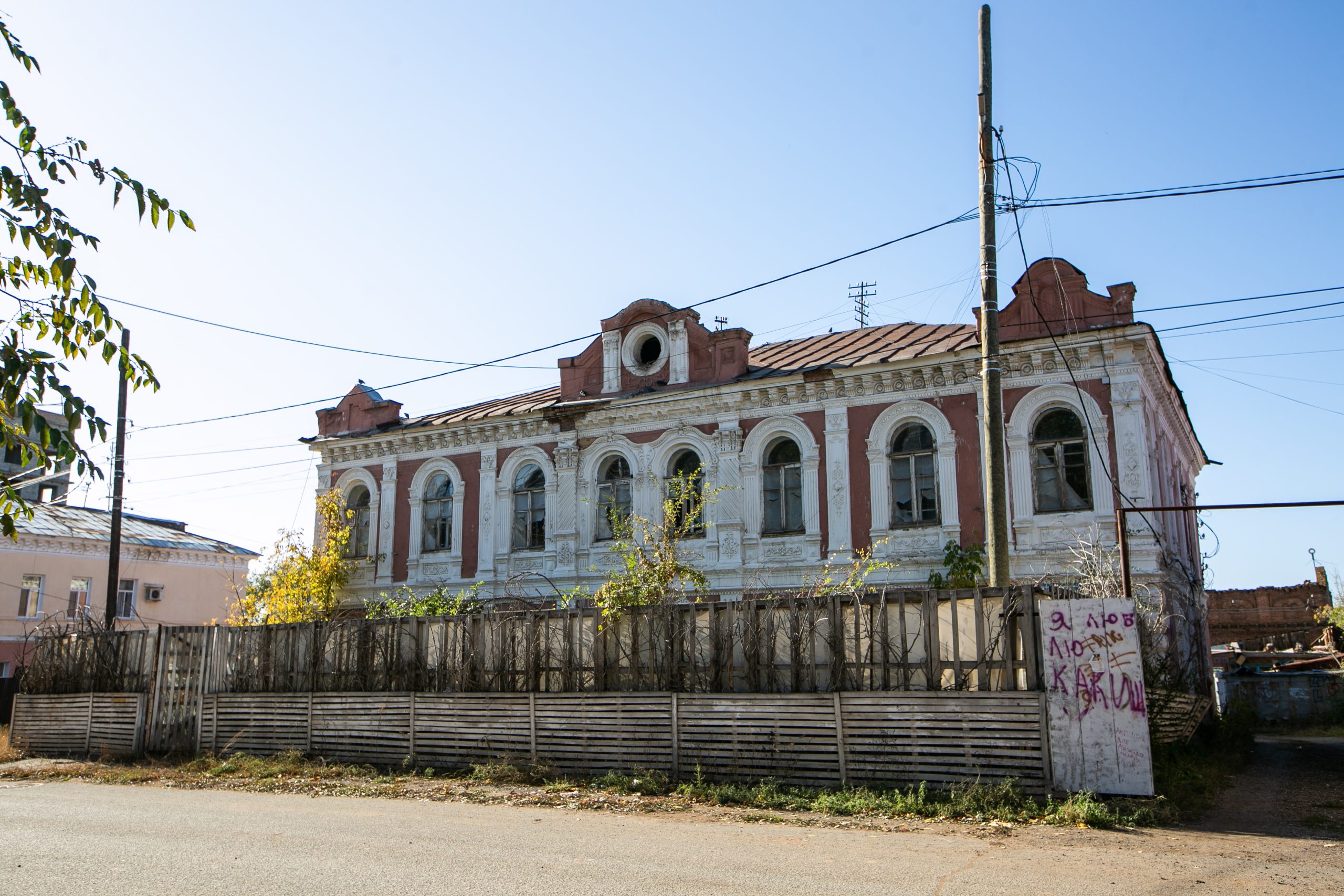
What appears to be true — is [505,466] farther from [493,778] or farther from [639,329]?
[493,778]

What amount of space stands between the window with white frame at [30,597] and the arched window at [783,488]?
25137mm

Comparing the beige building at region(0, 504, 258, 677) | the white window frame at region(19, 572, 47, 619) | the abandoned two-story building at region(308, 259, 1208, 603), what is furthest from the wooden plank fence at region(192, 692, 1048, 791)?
the white window frame at region(19, 572, 47, 619)

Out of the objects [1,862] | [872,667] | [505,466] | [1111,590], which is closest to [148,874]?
[1,862]

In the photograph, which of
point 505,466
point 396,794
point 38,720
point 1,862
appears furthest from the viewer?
point 505,466

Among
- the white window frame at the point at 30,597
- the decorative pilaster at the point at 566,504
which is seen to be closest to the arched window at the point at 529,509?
the decorative pilaster at the point at 566,504

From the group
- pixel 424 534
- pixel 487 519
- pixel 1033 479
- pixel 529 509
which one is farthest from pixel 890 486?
pixel 424 534

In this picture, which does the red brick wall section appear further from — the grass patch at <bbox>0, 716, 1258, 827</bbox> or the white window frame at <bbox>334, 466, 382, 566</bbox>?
the white window frame at <bbox>334, 466, 382, 566</bbox>

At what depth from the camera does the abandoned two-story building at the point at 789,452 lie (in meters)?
17.5

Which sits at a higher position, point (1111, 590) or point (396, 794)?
point (1111, 590)

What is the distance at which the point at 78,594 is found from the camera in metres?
33.6

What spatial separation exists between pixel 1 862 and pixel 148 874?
1.57 m

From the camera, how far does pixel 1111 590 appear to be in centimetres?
1323

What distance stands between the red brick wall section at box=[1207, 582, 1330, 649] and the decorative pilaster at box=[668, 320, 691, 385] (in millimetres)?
31703

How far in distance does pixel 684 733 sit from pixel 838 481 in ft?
28.1
